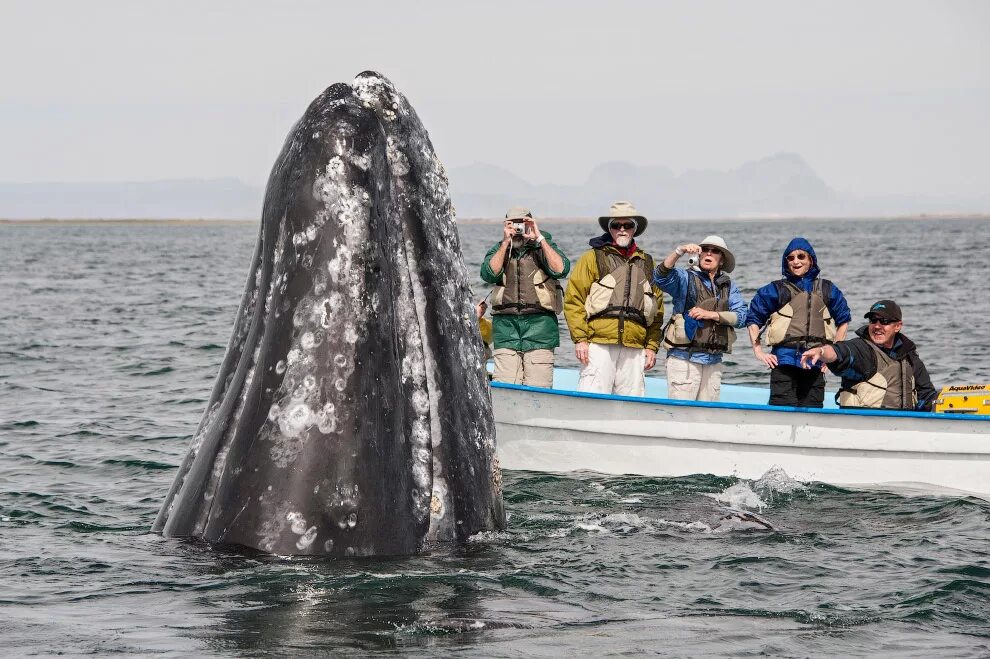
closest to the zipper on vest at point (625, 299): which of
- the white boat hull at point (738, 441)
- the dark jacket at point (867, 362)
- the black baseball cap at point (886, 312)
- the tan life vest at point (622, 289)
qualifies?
the tan life vest at point (622, 289)

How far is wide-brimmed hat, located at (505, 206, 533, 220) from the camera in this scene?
36.2ft

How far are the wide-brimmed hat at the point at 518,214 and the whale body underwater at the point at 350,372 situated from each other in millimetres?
4884

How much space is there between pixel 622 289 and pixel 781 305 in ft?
4.66

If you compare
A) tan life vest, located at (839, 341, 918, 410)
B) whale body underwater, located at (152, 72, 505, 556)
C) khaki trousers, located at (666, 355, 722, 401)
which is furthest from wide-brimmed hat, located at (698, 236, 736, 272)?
whale body underwater, located at (152, 72, 505, 556)

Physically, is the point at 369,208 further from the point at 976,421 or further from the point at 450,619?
the point at 976,421

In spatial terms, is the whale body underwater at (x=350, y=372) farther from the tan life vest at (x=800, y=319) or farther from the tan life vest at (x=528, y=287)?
the tan life vest at (x=528, y=287)

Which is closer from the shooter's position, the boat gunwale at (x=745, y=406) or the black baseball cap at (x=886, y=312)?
the black baseball cap at (x=886, y=312)

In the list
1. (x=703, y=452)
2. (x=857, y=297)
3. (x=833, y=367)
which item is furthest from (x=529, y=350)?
(x=857, y=297)

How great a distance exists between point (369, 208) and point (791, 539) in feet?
13.2

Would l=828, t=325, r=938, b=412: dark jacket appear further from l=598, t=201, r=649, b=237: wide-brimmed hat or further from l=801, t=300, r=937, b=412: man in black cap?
l=598, t=201, r=649, b=237: wide-brimmed hat

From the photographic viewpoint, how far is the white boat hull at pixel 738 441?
10961 millimetres

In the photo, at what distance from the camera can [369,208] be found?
226 inches

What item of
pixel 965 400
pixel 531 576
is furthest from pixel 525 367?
pixel 531 576

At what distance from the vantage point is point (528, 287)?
1160cm
